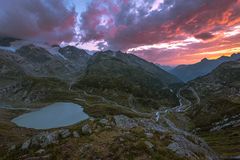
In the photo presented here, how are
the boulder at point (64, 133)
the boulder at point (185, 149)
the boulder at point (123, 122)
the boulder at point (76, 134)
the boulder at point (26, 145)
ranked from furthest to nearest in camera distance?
the boulder at point (123, 122)
the boulder at point (64, 133)
the boulder at point (76, 134)
the boulder at point (26, 145)
the boulder at point (185, 149)

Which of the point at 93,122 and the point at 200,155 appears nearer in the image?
the point at 200,155

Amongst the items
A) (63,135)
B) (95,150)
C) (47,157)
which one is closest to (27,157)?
(47,157)

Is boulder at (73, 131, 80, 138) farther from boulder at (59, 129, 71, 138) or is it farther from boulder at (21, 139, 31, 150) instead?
boulder at (21, 139, 31, 150)

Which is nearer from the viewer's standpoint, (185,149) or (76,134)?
(185,149)

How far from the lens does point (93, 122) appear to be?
6706cm

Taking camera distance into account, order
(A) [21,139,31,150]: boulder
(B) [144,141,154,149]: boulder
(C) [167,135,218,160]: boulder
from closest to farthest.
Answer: (B) [144,141,154,149]: boulder
(C) [167,135,218,160]: boulder
(A) [21,139,31,150]: boulder

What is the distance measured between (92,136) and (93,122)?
9233 mm

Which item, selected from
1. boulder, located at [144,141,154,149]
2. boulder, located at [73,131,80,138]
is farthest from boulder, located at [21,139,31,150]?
boulder, located at [144,141,154,149]

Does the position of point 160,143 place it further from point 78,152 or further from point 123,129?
point 78,152

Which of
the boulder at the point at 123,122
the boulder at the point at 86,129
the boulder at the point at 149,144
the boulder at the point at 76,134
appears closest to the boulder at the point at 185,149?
the boulder at the point at 149,144

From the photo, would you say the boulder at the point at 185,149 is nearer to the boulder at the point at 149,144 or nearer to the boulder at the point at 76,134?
the boulder at the point at 149,144

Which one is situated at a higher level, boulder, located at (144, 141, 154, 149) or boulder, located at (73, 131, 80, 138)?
boulder, located at (73, 131, 80, 138)

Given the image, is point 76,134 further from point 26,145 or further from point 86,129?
point 26,145

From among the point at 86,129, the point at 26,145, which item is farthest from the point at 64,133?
the point at 26,145
